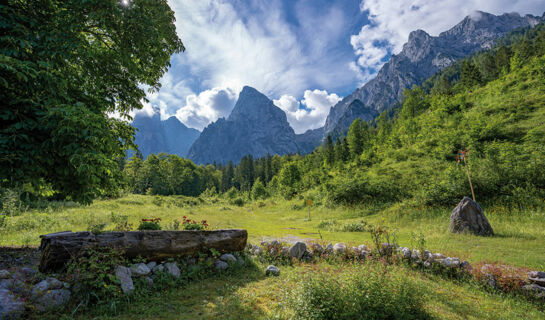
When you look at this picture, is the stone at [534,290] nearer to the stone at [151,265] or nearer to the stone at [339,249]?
the stone at [339,249]

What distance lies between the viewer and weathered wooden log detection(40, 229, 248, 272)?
17.7 feet

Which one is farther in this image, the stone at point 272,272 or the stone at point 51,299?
the stone at point 272,272

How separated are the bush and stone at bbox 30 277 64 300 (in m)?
5.56

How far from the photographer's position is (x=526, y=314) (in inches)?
223

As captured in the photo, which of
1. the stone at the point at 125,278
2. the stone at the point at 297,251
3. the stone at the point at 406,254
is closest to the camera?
the stone at the point at 125,278

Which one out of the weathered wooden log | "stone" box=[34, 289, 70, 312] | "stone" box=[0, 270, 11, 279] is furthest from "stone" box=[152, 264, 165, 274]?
"stone" box=[0, 270, 11, 279]

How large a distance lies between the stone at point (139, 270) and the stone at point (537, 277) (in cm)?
1216

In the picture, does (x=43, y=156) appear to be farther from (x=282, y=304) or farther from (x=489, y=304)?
(x=489, y=304)

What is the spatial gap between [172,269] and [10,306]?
347 centimetres

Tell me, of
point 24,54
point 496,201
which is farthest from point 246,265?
point 496,201

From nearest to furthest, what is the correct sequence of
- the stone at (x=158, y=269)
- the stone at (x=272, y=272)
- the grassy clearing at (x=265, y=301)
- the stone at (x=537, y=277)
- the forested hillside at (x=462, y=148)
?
1. the grassy clearing at (x=265, y=301)
2. the stone at (x=537, y=277)
3. the stone at (x=158, y=269)
4. the stone at (x=272, y=272)
5. the forested hillside at (x=462, y=148)

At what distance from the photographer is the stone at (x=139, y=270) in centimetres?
620

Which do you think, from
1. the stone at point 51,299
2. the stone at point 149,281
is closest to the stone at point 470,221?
the stone at point 149,281

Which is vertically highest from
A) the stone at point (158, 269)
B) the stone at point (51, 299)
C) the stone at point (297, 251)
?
the stone at point (51, 299)
